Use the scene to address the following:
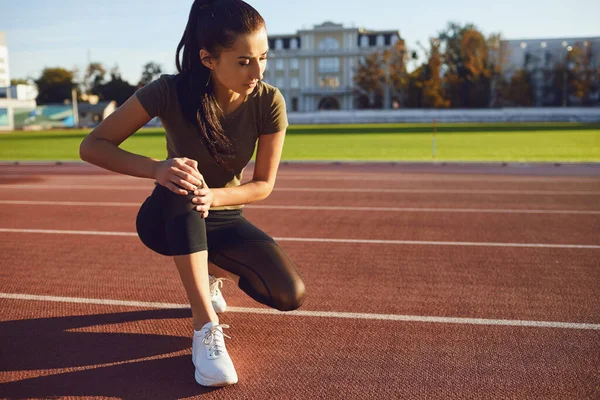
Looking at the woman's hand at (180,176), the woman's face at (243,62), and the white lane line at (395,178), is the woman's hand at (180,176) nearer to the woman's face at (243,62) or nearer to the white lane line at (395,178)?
the woman's face at (243,62)

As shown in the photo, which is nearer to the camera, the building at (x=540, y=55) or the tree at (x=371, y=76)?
the building at (x=540, y=55)

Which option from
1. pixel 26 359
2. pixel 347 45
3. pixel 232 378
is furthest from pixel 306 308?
pixel 347 45

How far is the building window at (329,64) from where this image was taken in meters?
93.6

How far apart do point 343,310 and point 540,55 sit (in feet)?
274

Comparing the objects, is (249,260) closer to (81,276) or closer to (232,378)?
(232,378)

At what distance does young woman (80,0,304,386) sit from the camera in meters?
2.89

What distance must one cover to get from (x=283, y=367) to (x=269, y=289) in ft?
1.34

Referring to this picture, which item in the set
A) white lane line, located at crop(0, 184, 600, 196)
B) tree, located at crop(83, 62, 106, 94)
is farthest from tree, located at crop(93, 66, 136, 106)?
white lane line, located at crop(0, 184, 600, 196)

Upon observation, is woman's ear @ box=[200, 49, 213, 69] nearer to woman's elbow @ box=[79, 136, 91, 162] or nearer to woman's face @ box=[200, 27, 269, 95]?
woman's face @ box=[200, 27, 269, 95]

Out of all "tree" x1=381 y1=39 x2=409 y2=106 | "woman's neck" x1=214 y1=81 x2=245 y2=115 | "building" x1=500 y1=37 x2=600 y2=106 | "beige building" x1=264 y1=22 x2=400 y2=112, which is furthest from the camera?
"beige building" x1=264 y1=22 x2=400 y2=112

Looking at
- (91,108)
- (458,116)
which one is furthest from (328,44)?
(458,116)

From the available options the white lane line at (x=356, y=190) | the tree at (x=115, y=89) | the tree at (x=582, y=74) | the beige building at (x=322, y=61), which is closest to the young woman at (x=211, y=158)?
the white lane line at (x=356, y=190)

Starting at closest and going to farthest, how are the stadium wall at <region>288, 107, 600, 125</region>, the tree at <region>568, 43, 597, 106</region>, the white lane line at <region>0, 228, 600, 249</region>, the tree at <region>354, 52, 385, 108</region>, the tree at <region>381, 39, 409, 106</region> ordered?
the white lane line at <region>0, 228, 600, 249</region>
the stadium wall at <region>288, 107, 600, 125</region>
the tree at <region>568, 43, 597, 106</region>
the tree at <region>381, 39, 409, 106</region>
the tree at <region>354, 52, 385, 108</region>

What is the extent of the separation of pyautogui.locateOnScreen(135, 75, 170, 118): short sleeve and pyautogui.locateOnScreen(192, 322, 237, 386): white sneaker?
3.66ft
